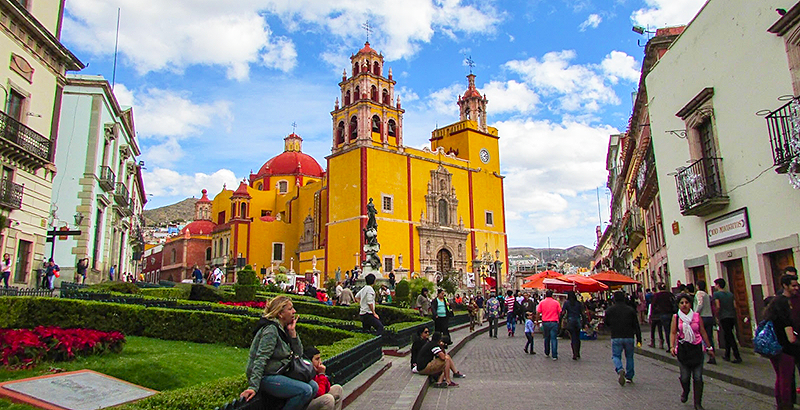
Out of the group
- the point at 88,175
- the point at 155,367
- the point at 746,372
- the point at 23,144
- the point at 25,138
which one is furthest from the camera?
the point at 88,175

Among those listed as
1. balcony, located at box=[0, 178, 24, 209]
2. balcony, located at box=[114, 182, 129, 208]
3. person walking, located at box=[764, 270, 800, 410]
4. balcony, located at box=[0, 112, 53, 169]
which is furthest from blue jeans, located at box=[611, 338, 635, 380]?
balcony, located at box=[114, 182, 129, 208]

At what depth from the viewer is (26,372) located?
6395mm

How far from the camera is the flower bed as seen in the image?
6.52 metres

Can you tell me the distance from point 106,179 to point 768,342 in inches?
950

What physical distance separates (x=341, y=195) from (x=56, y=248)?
23.5m

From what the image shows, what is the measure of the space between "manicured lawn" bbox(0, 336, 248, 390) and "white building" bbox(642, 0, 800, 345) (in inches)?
371

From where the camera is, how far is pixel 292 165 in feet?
188

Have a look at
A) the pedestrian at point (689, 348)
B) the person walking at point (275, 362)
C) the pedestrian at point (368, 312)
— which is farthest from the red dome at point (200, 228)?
the person walking at point (275, 362)

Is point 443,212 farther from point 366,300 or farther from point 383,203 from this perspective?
point 366,300

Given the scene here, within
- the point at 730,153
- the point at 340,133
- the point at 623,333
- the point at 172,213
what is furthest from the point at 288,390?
the point at 172,213

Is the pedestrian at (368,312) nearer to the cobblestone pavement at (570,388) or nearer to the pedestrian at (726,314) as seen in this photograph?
the cobblestone pavement at (570,388)

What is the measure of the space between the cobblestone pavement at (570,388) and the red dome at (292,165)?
47.2 m

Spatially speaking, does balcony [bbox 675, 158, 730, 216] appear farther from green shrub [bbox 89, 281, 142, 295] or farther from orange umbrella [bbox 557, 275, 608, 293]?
green shrub [bbox 89, 281, 142, 295]

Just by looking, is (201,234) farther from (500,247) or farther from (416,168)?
(500,247)
